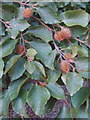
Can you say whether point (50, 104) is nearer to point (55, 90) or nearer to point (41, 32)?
point (55, 90)

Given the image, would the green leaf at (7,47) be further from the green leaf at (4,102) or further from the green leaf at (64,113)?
the green leaf at (64,113)

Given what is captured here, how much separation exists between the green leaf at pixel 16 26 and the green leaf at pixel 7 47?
0.8 inches

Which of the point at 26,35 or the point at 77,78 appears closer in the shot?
the point at 77,78

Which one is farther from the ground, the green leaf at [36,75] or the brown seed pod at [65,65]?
the brown seed pod at [65,65]

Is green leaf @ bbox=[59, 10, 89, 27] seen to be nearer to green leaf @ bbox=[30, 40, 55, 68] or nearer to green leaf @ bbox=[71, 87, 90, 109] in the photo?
green leaf @ bbox=[30, 40, 55, 68]

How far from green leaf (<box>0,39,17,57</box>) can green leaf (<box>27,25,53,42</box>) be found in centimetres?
6

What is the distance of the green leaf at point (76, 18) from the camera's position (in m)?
0.61

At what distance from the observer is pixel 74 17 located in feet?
2.06

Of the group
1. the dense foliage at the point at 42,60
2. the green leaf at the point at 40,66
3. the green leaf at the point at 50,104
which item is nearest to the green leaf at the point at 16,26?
the dense foliage at the point at 42,60

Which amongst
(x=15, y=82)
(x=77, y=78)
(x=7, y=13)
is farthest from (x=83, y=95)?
(x=7, y=13)

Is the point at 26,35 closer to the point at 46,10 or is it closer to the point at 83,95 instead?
the point at 46,10

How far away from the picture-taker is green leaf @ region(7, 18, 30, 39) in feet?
1.91

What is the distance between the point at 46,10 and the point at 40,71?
198 mm

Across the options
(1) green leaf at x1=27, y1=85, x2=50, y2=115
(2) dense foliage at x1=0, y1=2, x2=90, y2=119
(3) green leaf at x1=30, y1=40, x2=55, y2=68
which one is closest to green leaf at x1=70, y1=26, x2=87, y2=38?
(2) dense foliage at x1=0, y1=2, x2=90, y2=119
